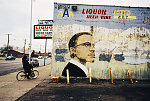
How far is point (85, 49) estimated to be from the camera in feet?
29.4

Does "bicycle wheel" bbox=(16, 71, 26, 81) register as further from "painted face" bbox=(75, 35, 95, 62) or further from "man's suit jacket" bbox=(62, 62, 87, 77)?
"painted face" bbox=(75, 35, 95, 62)

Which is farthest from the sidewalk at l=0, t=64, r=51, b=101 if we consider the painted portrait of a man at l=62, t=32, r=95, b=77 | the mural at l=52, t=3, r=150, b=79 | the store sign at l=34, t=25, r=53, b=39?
the store sign at l=34, t=25, r=53, b=39

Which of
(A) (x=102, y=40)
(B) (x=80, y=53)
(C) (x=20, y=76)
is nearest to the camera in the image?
(C) (x=20, y=76)

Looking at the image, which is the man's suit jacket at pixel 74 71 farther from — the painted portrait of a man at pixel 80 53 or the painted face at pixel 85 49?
the painted face at pixel 85 49

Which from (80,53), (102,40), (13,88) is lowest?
(13,88)

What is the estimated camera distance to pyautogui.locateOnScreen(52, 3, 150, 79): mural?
8.88 m

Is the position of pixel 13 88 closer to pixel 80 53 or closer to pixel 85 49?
pixel 80 53

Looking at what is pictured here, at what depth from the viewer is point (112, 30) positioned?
9.09m

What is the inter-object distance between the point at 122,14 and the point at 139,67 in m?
4.51

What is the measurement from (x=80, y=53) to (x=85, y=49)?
20.3 inches

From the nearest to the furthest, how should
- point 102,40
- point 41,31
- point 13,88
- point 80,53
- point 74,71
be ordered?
point 13,88, point 74,71, point 80,53, point 102,40, point 41,31

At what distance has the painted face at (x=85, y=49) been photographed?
891cm

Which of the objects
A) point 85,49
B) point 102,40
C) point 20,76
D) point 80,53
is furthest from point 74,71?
point 20,76

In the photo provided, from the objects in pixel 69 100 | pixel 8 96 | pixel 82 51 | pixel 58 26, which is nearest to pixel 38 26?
→ pixel 58 26
